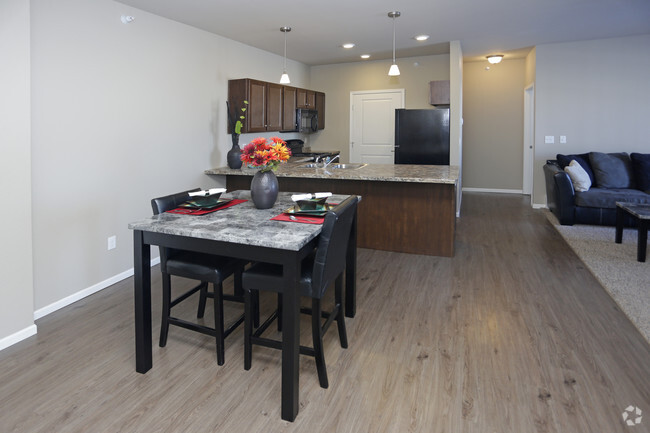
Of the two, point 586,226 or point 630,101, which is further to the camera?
point 630,101

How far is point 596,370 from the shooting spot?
86.0 inches

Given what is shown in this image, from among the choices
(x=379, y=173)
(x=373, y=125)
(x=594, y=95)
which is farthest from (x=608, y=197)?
(x=373, y=125)

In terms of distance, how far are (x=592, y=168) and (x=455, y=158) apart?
1851 millimetres

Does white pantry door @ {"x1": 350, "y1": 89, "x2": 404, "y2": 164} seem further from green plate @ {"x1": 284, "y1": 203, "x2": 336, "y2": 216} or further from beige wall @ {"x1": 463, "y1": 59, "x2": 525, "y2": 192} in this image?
green plate @ {"x1": 284, "y1": 203, "x2": 336, "y2": 216}

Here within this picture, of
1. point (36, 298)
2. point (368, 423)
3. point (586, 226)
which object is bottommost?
point (368, 423)

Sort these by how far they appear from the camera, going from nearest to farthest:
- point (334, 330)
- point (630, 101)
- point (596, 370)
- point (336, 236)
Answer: point (336, 236) → point (596, 370) → point (334, 330) → point (630, 101)

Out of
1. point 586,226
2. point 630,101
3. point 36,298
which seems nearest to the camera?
point 36,298

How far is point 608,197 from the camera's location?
5145 millimetres

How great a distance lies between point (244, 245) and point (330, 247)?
42 cm

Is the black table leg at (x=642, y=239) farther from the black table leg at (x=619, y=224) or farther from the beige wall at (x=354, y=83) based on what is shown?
the beige wall at (x=354, y=83)

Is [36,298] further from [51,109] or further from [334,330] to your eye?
[334,330]

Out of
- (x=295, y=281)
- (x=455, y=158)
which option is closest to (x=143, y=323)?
(x=295, y=281)

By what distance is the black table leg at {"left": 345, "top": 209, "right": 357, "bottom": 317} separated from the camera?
2.72m

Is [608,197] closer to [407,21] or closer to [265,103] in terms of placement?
[407,21]
